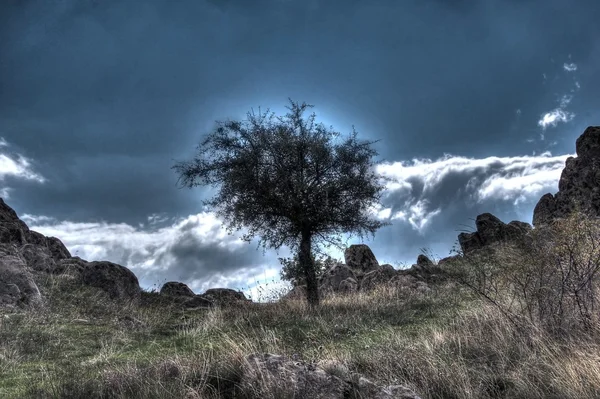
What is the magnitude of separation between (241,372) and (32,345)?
6.74m

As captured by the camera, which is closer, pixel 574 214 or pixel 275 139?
pixel 574 214

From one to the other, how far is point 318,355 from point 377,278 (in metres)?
14.8

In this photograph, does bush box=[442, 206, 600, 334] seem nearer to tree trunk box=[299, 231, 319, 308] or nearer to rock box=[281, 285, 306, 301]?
tree trunk box=[299, 231, 319, 308]

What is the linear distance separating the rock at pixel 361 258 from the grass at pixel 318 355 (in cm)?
1333

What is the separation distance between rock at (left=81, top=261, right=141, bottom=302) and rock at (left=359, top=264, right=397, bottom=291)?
410 inches

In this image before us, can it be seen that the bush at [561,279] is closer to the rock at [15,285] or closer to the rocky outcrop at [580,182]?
the rocky outcrop at [580,182]

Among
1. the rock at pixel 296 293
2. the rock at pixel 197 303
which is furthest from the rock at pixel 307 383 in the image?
the rock at pixel 197 303

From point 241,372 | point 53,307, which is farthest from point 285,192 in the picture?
point 241,372

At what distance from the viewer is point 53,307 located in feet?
53.6

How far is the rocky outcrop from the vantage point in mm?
20906

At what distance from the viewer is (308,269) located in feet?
63.3

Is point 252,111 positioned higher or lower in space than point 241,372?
higher

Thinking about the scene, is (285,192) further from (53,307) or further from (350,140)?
(53,307)

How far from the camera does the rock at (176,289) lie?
24797 millimetres
